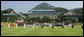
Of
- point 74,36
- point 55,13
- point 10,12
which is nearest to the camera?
point 74,36

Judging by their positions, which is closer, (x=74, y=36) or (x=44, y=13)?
(x=74, y=36)

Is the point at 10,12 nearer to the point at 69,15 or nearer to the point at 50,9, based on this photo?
the point at 50,9

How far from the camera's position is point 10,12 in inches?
790

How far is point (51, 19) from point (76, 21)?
9.77 ft

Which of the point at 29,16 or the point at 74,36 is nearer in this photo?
the point at 74,36

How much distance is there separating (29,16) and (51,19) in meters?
2.89

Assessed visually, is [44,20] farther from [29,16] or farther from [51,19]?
[29,16]

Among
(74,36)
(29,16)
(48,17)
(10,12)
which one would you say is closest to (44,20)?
(48,17)

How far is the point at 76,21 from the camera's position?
67.5ft

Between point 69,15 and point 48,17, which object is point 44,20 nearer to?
point 48,17

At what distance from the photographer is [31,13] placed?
2033 centimetres

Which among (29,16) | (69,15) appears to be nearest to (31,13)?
(29,16)

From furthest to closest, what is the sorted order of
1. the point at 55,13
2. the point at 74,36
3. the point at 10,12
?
the point at 55,13
the point at 10,12
the point at 74,36

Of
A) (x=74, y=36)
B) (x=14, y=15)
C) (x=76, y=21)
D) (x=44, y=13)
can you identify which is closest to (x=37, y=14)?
(x=44, y=13)
